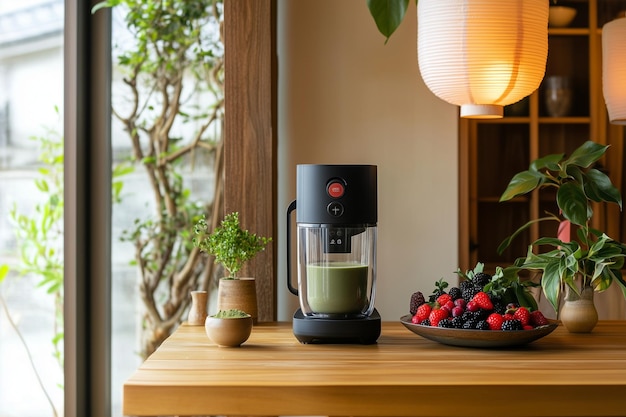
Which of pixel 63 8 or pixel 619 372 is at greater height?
pixel 63 8

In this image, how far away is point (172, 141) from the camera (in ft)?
10.5

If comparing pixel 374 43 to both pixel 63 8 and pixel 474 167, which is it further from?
pixel 474 167

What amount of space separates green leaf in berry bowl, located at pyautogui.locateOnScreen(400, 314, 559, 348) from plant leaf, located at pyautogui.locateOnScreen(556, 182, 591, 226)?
0.51 meters

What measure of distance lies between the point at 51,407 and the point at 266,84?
1.39 meters

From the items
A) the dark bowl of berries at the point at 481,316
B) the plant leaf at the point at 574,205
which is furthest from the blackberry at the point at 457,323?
the plant leaf at the point at 574,205

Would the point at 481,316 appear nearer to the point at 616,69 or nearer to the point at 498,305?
the point at 498,305

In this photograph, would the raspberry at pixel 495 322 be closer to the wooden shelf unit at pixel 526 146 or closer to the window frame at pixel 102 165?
the window frame at pixel 102 165

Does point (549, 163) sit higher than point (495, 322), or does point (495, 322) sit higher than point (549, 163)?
point (549, 163)

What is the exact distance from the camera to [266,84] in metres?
2.59

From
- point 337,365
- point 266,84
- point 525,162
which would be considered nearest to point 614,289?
point 525,162

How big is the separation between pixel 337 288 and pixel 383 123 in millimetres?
885

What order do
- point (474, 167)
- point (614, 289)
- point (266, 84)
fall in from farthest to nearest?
point (474, 167) < point (614, 289) < point (266, 84)

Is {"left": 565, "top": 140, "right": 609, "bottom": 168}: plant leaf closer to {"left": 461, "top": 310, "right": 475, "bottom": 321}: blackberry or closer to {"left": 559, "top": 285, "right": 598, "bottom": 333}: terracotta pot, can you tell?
{"left": 559, "top": 285, "right": 598, "bottom": 333}: terracotta pot

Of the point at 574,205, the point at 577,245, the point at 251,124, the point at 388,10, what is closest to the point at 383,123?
the point at 251,124
